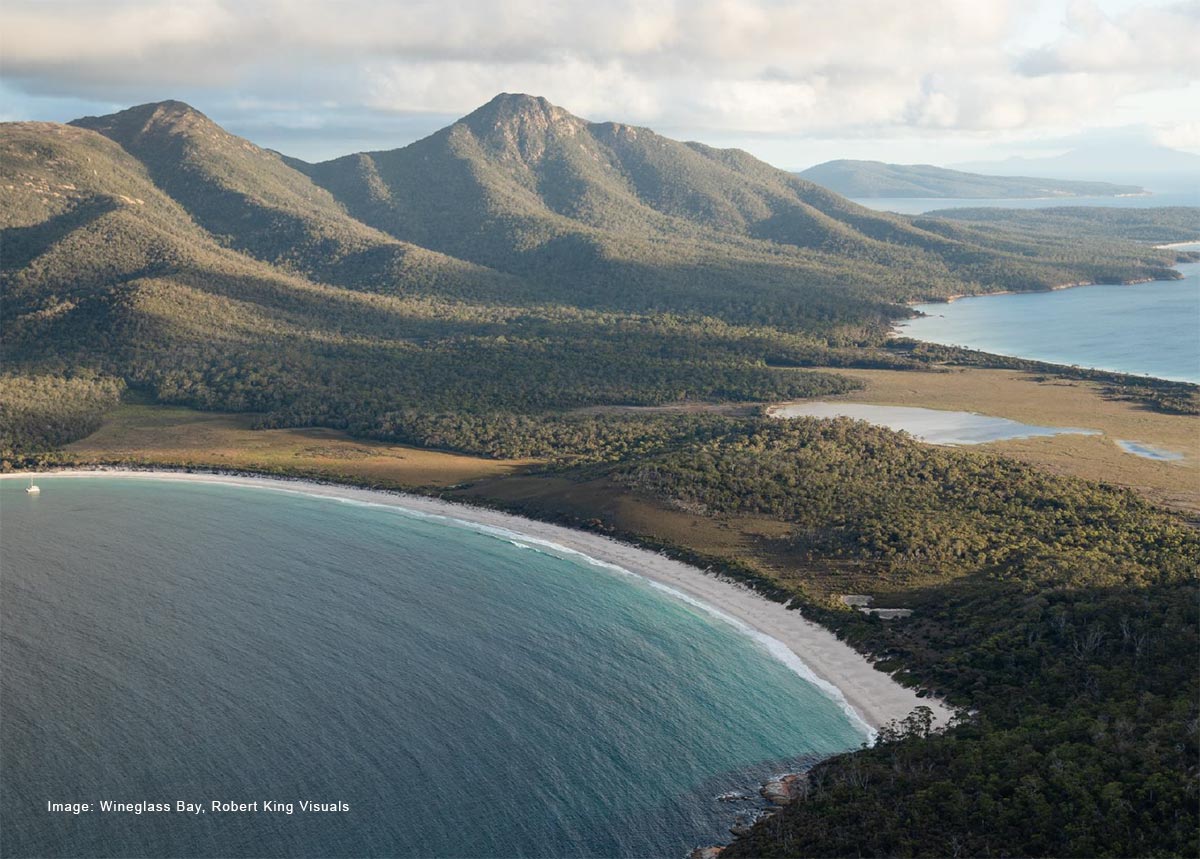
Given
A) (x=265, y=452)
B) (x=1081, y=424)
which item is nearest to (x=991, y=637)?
(x=1081, y=424)

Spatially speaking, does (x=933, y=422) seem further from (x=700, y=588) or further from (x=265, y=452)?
(x=265, y=452)

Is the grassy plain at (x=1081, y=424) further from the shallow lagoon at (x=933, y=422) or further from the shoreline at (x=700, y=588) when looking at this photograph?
the shoreline at (x=700, y=588)

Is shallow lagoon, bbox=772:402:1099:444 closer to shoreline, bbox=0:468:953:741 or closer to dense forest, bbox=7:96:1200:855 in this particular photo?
dense forest, bbox=7:96:1200:855

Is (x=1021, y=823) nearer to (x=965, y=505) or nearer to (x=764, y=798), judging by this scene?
(x=764, y=798)

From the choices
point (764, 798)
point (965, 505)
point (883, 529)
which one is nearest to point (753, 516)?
point (883, 529)

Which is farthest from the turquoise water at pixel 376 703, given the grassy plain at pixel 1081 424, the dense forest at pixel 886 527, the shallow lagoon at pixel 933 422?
the shallow lagoon at pixel 933 422

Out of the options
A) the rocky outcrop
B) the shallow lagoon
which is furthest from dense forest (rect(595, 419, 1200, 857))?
the shallow lagoon
